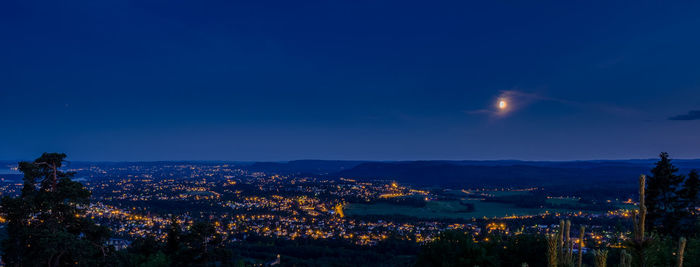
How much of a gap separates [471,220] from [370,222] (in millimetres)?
28457

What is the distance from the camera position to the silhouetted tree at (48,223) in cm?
1264

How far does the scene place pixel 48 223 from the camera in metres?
13.3

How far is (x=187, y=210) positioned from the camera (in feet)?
353

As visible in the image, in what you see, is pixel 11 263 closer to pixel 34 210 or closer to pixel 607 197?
pixel 34 210

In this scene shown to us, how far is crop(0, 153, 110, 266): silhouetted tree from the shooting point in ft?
41.5

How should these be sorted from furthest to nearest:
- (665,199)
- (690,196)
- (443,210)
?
1. (443,210)
2. (665,199)
3. (690,196)

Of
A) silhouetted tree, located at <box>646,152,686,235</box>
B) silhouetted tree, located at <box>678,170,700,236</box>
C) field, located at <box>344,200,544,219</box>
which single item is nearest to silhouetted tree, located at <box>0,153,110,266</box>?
silhouetted tree, located at <box>646,152,686,235</box>

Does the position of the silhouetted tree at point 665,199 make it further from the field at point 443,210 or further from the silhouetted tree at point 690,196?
the field at point 443,210

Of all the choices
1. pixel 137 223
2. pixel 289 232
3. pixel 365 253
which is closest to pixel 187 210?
pixel 137 223

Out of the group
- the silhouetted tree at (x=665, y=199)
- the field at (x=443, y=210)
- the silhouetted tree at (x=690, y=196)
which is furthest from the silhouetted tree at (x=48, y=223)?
the field at (x=443, y=210)

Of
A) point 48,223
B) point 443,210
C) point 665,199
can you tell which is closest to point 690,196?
point 665,199

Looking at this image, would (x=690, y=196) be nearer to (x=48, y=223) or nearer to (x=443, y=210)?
(x=48, y=223)

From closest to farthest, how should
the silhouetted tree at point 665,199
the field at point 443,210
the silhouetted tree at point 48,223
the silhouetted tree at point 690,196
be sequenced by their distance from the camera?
1. the silhouetted tree at point 48,223
2. the silhouetted tree at point 690,196
3. the silhouetted tree at point 665,199
4. the field at point 443,210

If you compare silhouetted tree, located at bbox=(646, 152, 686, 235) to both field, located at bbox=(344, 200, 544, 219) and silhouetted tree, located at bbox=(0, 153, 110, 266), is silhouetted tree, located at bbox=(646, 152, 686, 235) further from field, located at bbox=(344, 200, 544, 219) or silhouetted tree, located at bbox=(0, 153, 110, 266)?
field, located at bbox=(344, 200, 544, 219)
